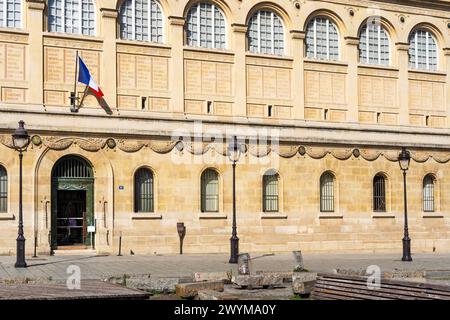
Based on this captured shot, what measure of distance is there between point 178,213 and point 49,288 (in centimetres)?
1631

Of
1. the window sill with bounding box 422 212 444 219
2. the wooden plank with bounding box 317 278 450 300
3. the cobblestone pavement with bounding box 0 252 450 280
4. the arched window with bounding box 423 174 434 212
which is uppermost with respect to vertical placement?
the arched window with bounding box 423 174 434 212

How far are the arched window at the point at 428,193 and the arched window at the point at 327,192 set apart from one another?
5.52 metres

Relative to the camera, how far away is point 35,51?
32.6 metres

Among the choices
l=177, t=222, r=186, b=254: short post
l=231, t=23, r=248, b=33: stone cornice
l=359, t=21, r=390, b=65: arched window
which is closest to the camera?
l=177, t=222, r=186, b=254: short post

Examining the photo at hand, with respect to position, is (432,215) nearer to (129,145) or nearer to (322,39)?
(322,39)

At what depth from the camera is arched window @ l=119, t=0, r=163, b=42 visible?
34.8m

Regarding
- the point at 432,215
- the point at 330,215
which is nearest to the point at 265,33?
the point at 330,215

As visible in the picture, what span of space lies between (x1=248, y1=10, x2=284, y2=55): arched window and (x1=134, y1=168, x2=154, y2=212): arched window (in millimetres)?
7851

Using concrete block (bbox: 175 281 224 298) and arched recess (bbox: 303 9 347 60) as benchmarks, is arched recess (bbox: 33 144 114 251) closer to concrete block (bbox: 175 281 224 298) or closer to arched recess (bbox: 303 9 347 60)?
arched recess (bbox: 303 9 347 60)

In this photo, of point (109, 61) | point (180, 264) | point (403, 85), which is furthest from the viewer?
point (403, 85)

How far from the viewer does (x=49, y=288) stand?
18.5 meters

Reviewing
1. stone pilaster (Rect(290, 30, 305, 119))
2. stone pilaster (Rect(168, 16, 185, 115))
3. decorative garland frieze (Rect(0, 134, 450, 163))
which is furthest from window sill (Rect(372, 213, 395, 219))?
stone pilaster (Rect(168, 16, 185, 115))

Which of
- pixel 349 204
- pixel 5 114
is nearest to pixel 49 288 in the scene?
pixel 5 114

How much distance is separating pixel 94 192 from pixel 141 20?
7783 millimetres
